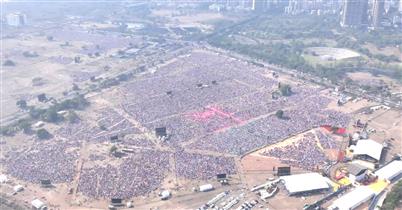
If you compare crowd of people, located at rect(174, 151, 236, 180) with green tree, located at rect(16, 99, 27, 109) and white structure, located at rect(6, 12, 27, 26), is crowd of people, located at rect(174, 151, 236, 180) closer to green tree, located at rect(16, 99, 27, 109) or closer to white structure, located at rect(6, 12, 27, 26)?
green tree, located at rect(16, 99, 27, 109)

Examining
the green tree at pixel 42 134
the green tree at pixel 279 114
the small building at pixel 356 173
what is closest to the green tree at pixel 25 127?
the green tree at pixel 42 134

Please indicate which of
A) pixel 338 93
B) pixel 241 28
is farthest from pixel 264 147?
pixel 241 28

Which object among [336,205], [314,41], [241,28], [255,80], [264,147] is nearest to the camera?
[336,205]

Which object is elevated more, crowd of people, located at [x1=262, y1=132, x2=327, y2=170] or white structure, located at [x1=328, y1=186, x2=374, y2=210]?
crowd of people, located at [x1=262, y1=132, x2=327, y2=170]

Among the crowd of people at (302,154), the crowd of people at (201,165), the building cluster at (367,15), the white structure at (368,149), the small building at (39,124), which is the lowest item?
the small building at (39,124)

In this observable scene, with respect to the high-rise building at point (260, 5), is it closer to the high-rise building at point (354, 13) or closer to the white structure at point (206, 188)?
the high-rise building at point (354, 13)

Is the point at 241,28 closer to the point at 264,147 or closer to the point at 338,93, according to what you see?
the point at 338,93

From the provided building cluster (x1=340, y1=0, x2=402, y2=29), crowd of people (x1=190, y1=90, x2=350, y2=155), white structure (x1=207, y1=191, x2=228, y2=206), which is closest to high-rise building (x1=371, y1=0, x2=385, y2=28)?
building cluster (x1=340, y1=0, x2=402, y2=29)
